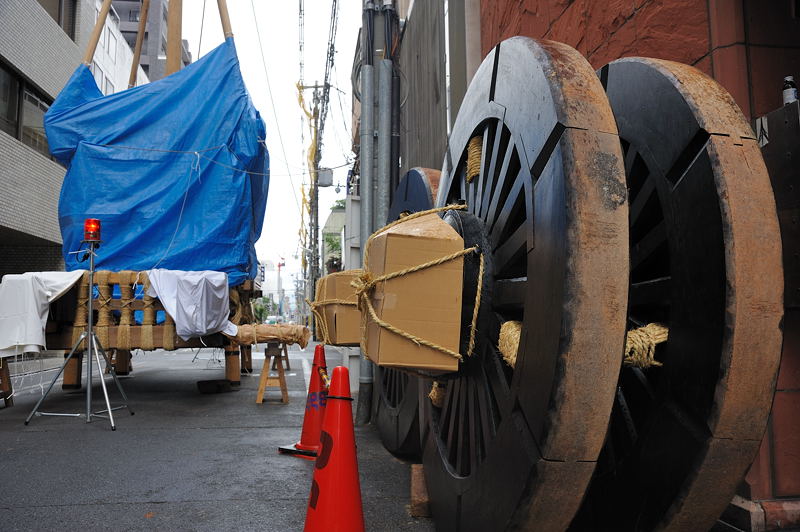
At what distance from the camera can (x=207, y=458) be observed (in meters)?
4.57

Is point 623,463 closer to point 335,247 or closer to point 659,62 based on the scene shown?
point 659,62

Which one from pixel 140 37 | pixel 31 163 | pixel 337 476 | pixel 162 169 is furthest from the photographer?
pixel 31 163

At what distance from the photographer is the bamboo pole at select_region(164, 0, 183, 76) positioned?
→ 9695 mm

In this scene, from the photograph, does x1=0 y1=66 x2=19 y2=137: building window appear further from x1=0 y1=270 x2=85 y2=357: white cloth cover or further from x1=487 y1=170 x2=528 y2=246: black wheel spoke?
x1=487 y1=170 x2=528 y2=246: black wheel spoke

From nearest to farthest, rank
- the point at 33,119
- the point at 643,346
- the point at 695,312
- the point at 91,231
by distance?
1. the point at 695,312
2. the point at 643,346
3. the point at 91,231
4. the point at 33,119

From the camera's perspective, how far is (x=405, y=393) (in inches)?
163

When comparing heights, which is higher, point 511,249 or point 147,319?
point 511,249

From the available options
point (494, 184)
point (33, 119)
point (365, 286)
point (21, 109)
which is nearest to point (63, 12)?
point (33, 119)

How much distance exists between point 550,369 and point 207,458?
388cm

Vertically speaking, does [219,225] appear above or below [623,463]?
above

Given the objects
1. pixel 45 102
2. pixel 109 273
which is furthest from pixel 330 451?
pixel 45 102

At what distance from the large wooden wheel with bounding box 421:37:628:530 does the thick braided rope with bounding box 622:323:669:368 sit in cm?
38

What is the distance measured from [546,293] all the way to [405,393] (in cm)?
273

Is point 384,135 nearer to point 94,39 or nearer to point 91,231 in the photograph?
point 91,231
